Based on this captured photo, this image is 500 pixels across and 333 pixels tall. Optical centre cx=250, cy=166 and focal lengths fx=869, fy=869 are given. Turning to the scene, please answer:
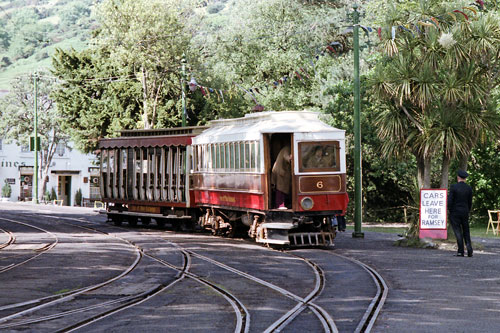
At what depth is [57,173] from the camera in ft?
275

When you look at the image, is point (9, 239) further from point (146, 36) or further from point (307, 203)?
point (146, 36)

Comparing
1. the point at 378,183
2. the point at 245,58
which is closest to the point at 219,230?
the point at 378,183

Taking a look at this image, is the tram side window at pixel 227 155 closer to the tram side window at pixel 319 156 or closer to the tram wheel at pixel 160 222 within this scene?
the tram side window at pixel 319 156

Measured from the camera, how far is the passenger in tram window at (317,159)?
2161cm

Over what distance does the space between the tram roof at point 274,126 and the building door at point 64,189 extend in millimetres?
60985

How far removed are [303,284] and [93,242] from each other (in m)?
10.7

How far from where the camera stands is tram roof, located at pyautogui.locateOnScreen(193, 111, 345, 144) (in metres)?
21.6

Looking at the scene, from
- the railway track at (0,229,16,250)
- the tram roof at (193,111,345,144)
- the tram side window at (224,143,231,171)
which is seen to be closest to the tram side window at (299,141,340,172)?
the tram roof at (193,111,345,144)

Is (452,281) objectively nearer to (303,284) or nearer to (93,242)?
(303,284)

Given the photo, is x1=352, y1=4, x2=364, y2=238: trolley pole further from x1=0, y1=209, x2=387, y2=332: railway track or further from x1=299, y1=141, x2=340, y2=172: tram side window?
x1=0, y1=209, x2=387, y2=332: railway track

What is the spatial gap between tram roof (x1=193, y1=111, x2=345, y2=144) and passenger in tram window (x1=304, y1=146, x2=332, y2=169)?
424 millimetres

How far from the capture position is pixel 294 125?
21750 mm

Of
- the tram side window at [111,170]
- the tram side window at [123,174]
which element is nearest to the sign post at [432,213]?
the tram side window at [123,174]

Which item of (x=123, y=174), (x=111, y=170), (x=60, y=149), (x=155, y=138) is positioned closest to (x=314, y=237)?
(x=155, y=138)
